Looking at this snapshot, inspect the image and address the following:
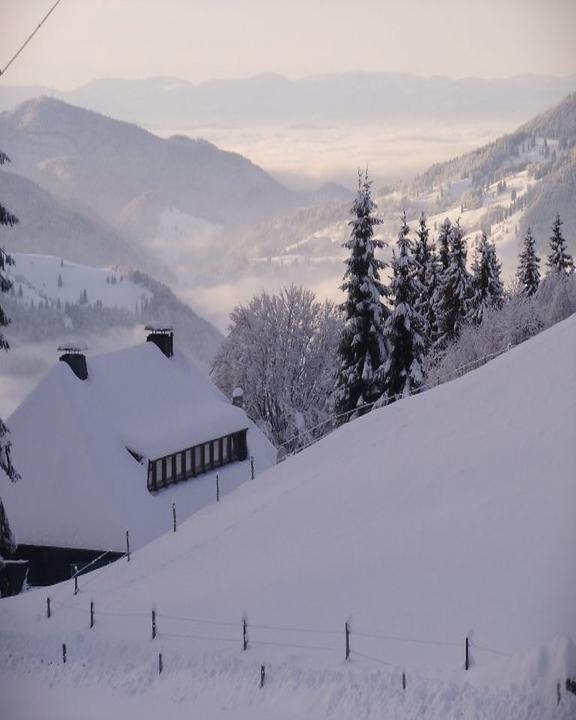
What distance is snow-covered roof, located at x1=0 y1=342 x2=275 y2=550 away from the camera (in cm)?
3312

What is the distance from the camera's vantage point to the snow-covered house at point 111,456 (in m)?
33.0

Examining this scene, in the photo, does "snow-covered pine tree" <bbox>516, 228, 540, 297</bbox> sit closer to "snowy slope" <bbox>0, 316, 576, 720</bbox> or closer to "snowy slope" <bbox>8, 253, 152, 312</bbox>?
"snowy slope" <bbox>0, 316, 576, 720</bbox>

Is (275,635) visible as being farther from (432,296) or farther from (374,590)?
(432,296)

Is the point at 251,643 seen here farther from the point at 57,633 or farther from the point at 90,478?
the point at 90,478

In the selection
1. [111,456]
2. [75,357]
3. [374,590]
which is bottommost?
[111,456]

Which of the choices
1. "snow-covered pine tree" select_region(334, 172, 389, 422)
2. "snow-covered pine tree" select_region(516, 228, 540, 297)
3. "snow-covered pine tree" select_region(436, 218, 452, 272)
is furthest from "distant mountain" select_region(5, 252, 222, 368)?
"snow-covered pine tree" select_region(334, 172, 389, 422)

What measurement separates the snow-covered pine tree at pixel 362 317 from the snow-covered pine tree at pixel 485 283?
38.1 ft

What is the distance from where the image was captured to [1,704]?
18.7 metres

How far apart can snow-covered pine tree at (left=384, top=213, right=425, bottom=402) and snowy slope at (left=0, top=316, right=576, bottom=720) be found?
13.8 meters

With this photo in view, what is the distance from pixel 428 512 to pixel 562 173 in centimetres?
15544

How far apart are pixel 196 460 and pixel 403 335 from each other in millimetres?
10900

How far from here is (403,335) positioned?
44.4m


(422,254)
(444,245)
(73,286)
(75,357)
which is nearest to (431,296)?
(422,254)

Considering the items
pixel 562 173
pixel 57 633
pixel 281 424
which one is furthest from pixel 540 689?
pixel 562 173
